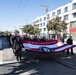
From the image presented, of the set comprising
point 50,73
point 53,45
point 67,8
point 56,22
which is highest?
point 67,8

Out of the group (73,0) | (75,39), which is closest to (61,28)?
(75,39)

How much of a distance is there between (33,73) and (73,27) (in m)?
57.8

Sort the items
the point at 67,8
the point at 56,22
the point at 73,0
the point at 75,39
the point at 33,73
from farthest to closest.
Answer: the point at 67,8, the point at 73,0, the point at 75,39, the point at 56,22, the point at 33,73

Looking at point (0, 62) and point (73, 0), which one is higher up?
point (73, 0)

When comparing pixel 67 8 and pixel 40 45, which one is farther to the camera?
pixel 67 8

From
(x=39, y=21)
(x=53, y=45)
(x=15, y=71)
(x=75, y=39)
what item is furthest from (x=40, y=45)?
(x=39, y=21)

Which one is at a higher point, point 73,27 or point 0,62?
point 73,27

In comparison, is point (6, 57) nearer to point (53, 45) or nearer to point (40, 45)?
point (40, 45)

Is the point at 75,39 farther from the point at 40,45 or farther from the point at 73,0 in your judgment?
the point at 40,45

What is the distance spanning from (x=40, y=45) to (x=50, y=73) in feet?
19.1

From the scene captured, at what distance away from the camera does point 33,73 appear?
9.15 m

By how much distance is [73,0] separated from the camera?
67.4m

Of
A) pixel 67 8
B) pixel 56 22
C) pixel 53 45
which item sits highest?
pixel 67 8

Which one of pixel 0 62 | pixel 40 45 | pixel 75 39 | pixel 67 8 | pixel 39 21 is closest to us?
pixel 0 62
